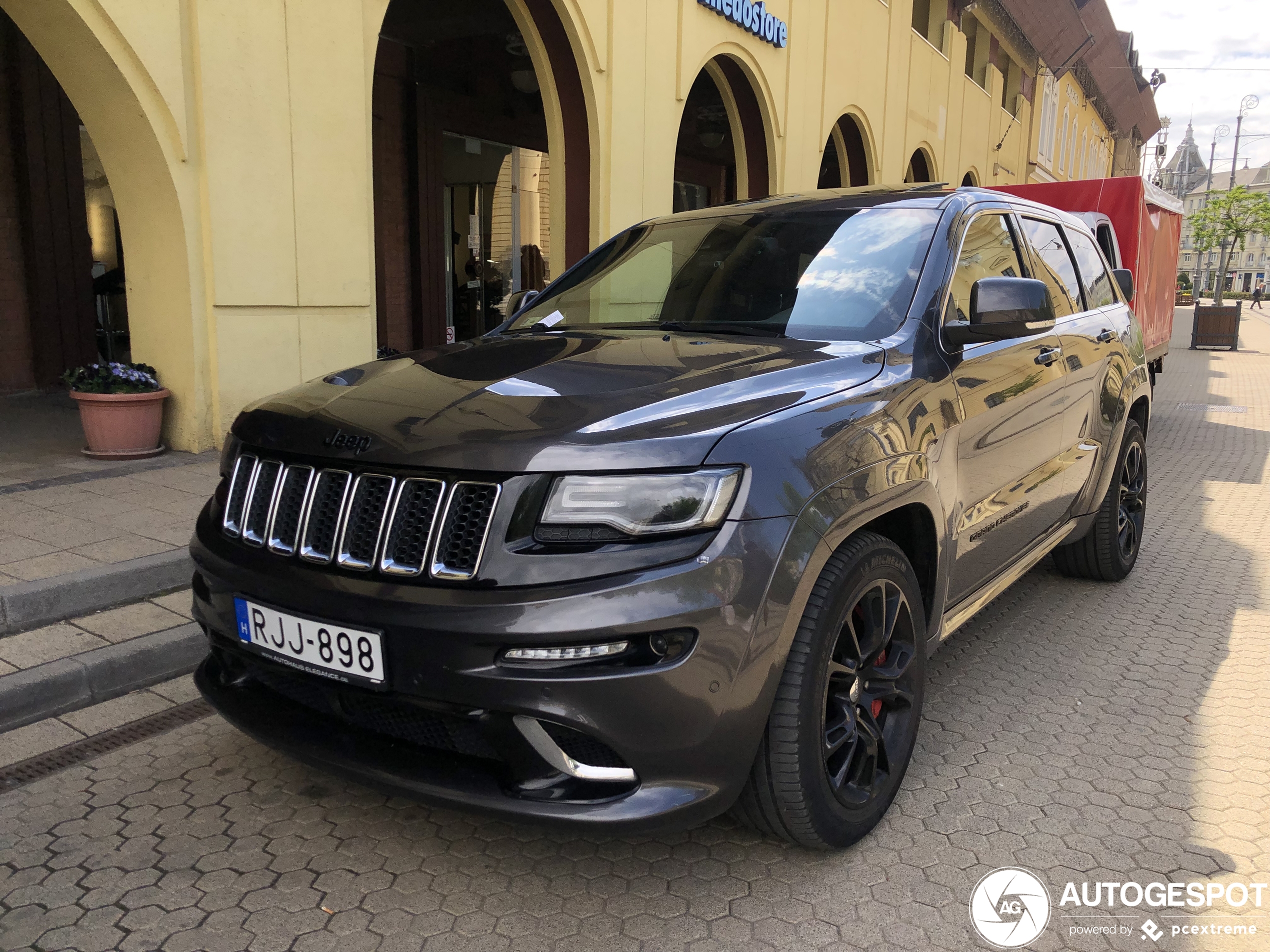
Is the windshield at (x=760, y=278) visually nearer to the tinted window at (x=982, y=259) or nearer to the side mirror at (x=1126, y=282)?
the tinted window at (x=982, y=259)

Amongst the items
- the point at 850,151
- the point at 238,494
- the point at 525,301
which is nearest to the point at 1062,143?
the point at 850,151

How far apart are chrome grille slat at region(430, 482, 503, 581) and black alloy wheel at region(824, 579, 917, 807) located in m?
0.91

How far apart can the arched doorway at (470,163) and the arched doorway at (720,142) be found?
7.08ft

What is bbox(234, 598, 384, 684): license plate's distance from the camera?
2205mm

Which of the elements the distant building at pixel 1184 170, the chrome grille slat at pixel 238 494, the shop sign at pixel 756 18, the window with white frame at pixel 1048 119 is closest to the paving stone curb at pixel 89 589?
the chrome grille slat at pixel 238 494

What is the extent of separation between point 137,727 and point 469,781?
1.77 metres

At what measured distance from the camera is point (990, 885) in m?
2.47

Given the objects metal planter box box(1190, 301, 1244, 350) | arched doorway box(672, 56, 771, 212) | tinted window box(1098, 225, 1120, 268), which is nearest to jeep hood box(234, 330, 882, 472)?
arched doorway box(672, 56, 771, 212)

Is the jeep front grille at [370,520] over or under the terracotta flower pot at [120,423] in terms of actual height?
over

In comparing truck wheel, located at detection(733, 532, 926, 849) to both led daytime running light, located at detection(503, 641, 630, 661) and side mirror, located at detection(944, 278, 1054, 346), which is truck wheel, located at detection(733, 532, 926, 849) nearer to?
led daytime running light, located at detection(503, 641, 630, 661)

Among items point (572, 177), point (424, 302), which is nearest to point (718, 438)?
point (572, 177)

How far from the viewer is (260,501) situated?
101 inches

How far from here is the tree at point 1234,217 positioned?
3919 centimetres

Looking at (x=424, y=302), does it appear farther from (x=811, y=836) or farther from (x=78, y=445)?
(x=811, y=836)
